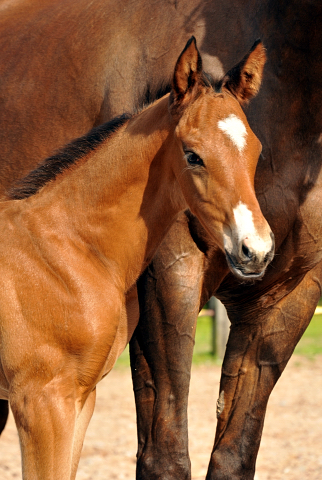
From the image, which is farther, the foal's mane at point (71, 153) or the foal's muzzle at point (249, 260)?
the foal's mane at point (71, 153)

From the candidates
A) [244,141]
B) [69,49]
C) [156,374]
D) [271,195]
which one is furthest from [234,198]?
[69,49]

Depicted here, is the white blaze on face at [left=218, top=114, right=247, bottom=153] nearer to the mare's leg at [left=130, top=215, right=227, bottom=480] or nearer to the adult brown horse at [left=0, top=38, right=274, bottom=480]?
the adult brown horse at [left=0, top=38, right=274, bottom=480]

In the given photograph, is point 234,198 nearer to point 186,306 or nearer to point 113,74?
point 186,306

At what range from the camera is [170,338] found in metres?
3.25

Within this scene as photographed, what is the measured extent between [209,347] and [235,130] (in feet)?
24.5

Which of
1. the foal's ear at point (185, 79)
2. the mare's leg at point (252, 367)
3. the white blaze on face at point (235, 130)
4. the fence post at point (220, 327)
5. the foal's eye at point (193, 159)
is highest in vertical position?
the foal's ear at point (185, 79)

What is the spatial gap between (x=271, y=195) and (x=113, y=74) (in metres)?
0.96

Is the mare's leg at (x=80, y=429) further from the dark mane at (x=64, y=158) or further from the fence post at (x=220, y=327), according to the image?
the fence post at (x=220, y=327)

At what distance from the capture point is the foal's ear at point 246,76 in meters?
2.84

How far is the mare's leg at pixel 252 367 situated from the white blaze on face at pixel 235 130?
1232mm

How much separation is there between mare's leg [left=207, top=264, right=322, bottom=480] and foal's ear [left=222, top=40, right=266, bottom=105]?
1.19 meters

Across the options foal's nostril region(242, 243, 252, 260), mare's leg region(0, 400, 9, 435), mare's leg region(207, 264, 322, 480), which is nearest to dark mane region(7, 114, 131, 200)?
foal's nostril region(242, 243, 252, 260)

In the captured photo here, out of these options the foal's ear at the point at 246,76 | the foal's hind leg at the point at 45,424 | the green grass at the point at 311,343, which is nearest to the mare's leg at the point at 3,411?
the foal's hind leg at the point at 45,424

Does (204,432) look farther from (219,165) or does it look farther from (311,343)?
(311,343)
